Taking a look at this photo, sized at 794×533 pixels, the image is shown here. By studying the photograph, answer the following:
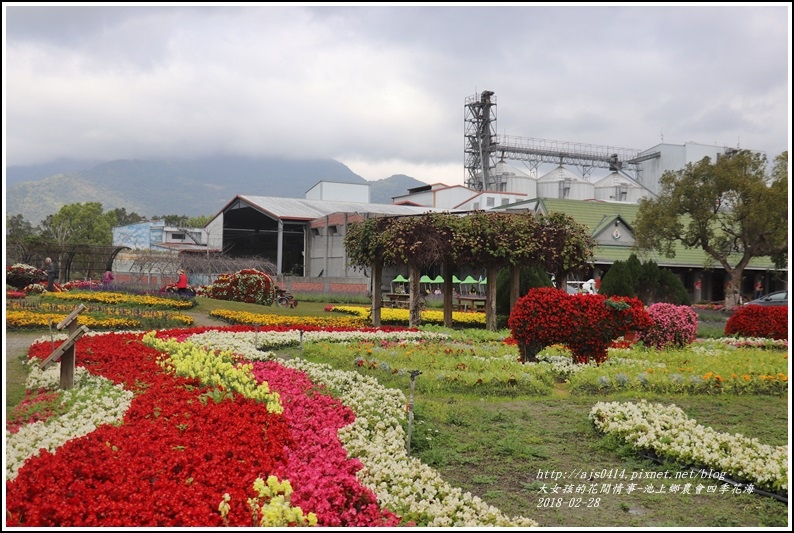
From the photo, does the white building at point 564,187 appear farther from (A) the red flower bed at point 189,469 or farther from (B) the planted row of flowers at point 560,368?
(A) the red flower bed at point 189,469

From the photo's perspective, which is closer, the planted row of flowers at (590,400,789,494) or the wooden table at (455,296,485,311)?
the planted row of flowers at (590,400,789,494)

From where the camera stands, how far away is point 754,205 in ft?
92.7

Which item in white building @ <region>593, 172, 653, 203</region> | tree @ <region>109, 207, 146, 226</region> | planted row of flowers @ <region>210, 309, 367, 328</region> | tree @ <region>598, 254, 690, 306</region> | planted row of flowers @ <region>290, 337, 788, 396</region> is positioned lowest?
planted row of flowers @ <region>290, 337, 788, 396</region>

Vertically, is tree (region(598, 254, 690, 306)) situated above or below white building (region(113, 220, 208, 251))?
below

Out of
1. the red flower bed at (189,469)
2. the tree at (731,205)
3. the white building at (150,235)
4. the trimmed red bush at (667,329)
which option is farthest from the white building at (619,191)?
the red flower bed at (189,469)

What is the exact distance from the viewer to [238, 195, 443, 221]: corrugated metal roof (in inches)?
1815

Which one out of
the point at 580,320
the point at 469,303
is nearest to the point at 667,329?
the point at 580,320

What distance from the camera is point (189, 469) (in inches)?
203

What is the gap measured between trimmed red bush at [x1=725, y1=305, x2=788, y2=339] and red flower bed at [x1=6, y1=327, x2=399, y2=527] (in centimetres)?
1534

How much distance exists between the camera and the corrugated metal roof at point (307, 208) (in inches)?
1815

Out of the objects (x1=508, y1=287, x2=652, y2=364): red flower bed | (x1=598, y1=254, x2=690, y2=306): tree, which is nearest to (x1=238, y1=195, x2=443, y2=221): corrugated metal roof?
(x1=598, y1=254, x2=690, y2=306): tree

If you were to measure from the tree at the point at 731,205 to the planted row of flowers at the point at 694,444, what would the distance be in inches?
905

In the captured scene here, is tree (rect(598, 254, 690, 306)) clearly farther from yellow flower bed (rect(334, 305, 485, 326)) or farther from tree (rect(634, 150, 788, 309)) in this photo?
tree (rect(634, 150, 788, 309))

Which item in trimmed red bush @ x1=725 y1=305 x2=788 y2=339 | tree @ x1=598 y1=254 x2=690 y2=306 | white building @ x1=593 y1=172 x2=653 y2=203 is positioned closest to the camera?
trimmed red bush @ x1=725 y1=305 x2=788 y2=339
